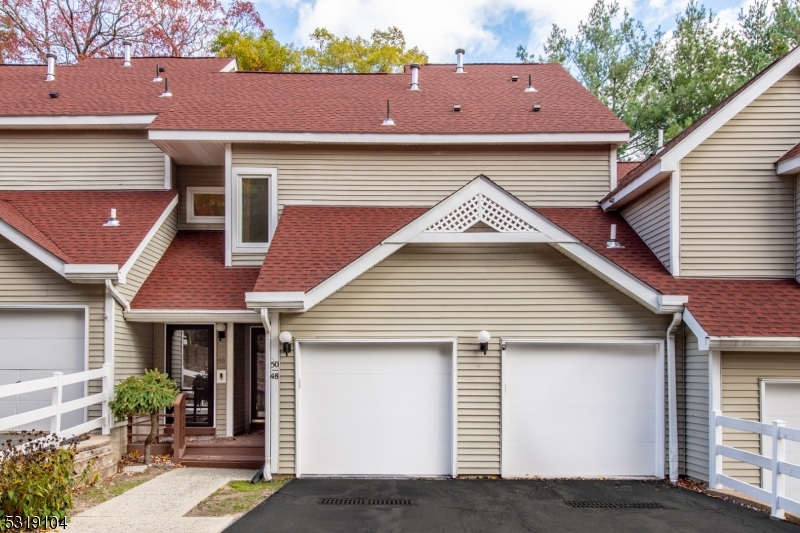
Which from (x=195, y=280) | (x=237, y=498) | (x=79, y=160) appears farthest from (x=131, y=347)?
(x=79, y=160)

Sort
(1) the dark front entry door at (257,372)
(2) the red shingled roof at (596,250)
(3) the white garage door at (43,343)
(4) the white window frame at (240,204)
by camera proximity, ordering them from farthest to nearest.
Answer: (1) the dark front entry door at (257,372)
(4) the white window frame at (240,204)
(3) the white garage door at (43,343)
(2) the red shingled roof at (596,250)

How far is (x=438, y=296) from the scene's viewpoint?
33.0 feet

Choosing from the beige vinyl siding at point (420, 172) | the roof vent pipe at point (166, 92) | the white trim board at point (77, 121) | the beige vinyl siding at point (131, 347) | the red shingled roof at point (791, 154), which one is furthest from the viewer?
the roof vent pipe at point (166, 92)

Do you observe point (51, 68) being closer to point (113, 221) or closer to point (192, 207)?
point (192, 207)

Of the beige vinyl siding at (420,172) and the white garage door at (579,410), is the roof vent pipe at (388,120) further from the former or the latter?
the white garage door at (579,410)

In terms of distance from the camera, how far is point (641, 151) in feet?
84.2

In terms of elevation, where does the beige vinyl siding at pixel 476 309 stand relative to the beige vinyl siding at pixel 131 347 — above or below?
above

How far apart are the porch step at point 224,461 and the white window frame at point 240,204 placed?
3481 millimetres

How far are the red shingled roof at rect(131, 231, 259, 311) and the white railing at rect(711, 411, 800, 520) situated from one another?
23.1ft

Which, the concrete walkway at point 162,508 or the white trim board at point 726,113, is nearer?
the concrete walkway at point 162,508

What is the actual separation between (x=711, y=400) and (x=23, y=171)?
40.6 ft

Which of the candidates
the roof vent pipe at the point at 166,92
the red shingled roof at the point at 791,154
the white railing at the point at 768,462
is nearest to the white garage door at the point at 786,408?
the white railing at the point at 768,462

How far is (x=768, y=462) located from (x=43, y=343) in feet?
33.0

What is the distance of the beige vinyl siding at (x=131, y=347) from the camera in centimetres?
1061
